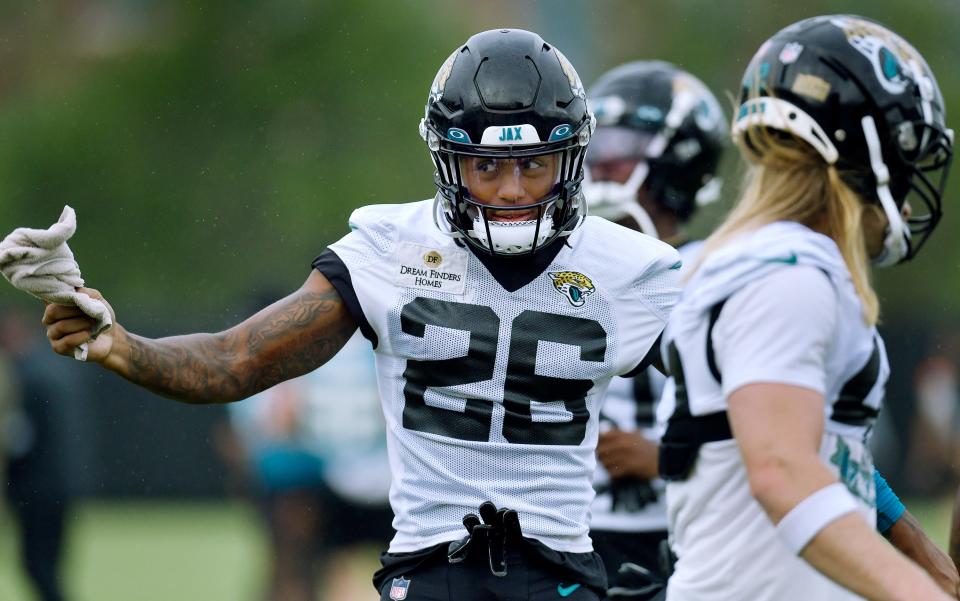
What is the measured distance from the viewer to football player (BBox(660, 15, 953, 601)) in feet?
9.29

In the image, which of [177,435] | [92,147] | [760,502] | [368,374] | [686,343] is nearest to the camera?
[760,502]

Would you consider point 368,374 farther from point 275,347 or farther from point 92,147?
point 92,147

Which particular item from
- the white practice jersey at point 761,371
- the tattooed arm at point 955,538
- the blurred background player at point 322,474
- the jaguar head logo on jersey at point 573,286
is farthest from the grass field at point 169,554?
the white practice jersey at point 761,371

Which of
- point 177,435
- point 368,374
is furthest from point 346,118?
point 368,374

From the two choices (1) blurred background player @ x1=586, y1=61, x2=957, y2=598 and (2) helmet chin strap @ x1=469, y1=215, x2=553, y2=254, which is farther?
(1) blurred background player @ x1=586, y1=61, x2=957, y2=598

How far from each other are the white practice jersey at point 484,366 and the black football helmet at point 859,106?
997mm

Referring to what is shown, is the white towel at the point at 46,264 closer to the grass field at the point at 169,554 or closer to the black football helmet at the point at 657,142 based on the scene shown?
the black football helmet at the point at 657,142

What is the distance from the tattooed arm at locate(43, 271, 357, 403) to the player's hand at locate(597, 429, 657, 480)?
4.75ft

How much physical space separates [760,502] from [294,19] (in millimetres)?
24178

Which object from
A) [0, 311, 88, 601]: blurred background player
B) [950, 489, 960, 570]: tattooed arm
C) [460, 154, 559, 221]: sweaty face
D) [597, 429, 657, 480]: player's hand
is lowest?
[0, 311, 88, 601]: blurred background player

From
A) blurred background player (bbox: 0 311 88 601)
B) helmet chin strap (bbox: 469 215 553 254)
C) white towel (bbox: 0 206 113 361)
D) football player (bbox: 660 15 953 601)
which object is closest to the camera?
football player (bbox: 660 15 953 601)

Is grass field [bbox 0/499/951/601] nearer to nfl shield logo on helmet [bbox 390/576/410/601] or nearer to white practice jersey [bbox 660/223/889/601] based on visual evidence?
nfl shield logo on helmet [bbox 390/576/410/601]

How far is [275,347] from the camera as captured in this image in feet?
13.5

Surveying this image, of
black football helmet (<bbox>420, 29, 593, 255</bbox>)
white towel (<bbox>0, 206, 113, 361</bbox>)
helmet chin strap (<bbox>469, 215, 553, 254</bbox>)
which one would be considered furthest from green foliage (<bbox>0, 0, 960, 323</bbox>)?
white towel (<bbox>0, 206, 113, 361</bbox>)
